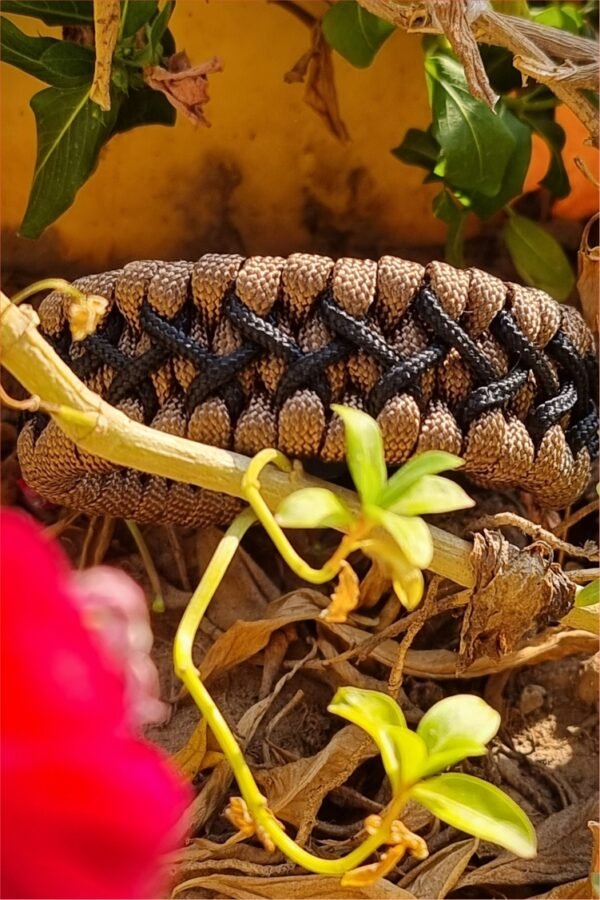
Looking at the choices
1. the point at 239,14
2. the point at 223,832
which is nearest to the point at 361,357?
the point at 223,832

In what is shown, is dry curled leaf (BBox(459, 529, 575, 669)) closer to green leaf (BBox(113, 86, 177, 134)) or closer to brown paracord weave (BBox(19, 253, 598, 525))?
brown paracord weave (BBox(19, 253, 598, 525))

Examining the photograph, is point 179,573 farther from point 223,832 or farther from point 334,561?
point 334,561

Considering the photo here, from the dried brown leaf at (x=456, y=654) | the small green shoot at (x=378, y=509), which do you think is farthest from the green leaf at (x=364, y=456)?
the dried brown leaf at (x=456, y=654)

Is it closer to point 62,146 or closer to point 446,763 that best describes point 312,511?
point 446,763

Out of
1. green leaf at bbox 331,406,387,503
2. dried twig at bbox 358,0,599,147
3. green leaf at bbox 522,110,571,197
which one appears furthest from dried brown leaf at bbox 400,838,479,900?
green leaf at bbox 522,110,571,197

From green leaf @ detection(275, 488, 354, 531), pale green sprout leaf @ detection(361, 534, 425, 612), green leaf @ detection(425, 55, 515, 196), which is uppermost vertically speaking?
green leaf @ detection(425, 55, 515, 196)

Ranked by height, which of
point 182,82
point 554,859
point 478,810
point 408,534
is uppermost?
point 182,82

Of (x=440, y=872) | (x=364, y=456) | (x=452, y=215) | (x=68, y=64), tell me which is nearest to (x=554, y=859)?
A: (x=440, y=872)
